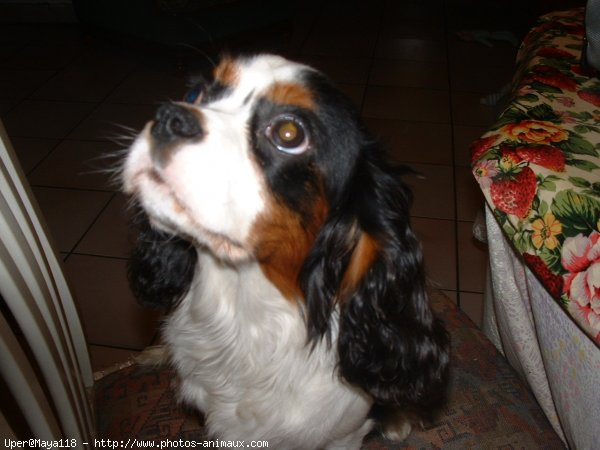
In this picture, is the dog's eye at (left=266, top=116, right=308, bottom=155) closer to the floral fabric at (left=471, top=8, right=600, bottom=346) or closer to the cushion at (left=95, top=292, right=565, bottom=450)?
the floral fabric at (left=471, top=8, right=600, bottom=346)

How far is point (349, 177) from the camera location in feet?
3.81

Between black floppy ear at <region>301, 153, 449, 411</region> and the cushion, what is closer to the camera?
black floppy ear at <region>301, 153, 449, 411</region>

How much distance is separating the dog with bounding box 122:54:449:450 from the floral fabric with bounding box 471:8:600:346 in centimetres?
24

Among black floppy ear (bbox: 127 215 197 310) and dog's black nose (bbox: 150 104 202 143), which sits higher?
dog's black nose (bbox: 150 104 202 143)

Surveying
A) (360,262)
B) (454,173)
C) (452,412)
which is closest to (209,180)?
(360,262)

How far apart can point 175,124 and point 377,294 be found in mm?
576

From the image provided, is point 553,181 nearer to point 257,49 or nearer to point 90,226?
point 90,226

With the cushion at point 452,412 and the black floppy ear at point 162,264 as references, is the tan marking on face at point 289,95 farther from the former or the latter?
the cushion at point 452,412

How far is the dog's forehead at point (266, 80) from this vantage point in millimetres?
1086

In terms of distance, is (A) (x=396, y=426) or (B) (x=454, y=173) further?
(B) (x=454, y=173)

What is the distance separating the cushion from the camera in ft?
4.60

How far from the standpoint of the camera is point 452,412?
1474mm

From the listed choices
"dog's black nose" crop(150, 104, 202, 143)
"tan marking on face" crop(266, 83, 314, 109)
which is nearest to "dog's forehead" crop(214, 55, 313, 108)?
"tan marking on face" crop(266, 83, 314, 109)

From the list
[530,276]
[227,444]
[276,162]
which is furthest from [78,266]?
[530,276]
